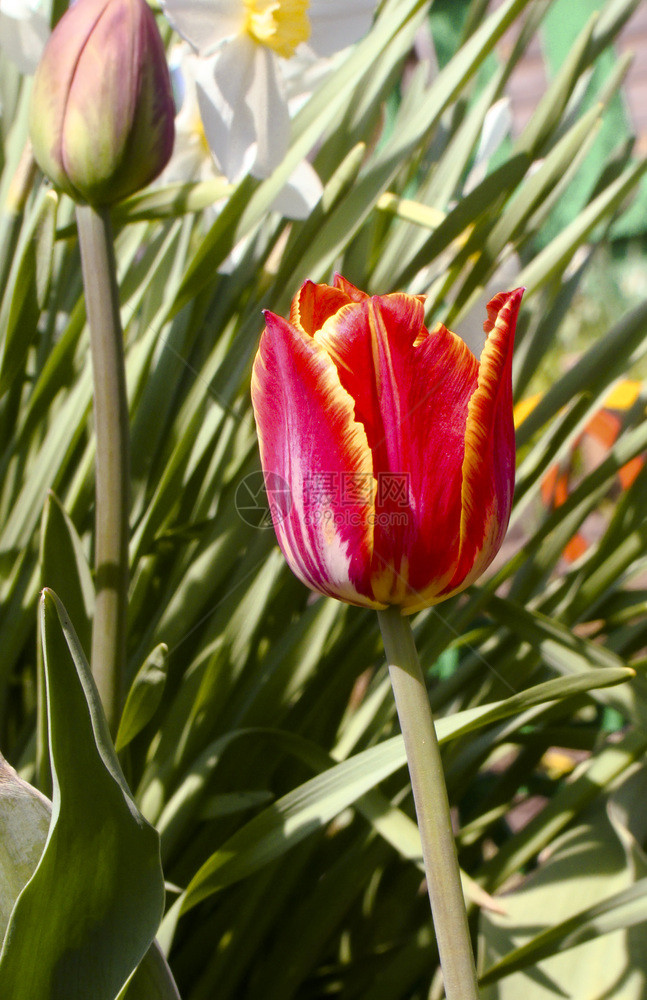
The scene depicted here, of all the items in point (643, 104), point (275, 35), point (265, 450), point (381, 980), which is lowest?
point (381, 980)

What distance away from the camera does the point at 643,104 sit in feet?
9.03

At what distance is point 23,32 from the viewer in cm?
46

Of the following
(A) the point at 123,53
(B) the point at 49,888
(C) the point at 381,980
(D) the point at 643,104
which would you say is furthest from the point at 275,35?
(D) the point at 643,104

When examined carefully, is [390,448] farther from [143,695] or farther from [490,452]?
[143,695]

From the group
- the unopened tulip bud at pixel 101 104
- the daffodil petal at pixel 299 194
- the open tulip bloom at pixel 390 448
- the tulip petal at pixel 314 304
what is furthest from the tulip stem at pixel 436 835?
the daffodil petal at pixel 299 194

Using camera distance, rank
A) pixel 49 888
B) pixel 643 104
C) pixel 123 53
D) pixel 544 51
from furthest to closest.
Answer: pixel 643 104 < pixel 544 51 < pixel 123 53 < pixel 49 888

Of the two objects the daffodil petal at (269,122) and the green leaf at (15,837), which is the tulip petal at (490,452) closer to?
the green leaf at (15,837)

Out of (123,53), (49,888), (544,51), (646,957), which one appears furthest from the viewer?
(544,51)

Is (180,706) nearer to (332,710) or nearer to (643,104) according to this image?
(332,710)

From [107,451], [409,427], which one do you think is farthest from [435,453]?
[107,451]

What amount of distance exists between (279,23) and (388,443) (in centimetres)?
37

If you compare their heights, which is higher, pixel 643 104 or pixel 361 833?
pixel 643 104

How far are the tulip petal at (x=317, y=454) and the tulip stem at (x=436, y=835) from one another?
3 centimetres

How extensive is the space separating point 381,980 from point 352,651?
0.67ft
